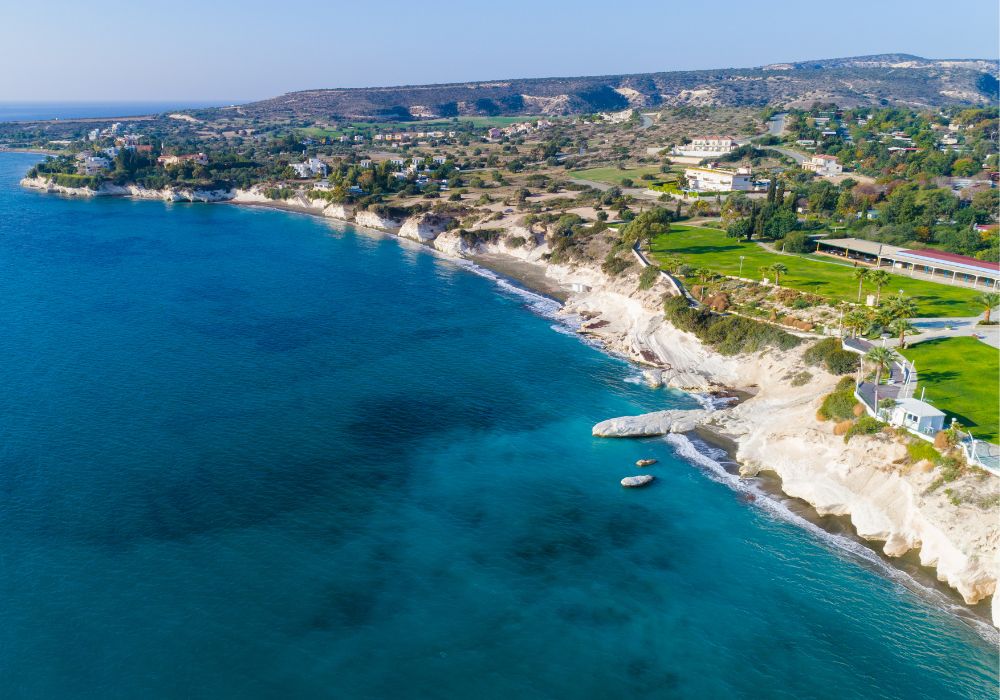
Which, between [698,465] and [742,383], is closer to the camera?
[698,465]

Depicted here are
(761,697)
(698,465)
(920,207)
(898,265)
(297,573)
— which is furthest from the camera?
(920,207)

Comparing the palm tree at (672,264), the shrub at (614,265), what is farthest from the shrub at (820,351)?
the shrub at (614,265)

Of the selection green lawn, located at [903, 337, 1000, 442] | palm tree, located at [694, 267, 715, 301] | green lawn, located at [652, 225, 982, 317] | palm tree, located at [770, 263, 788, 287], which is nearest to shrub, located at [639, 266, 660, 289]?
palm tree, located at [694, 267, 715, 301]

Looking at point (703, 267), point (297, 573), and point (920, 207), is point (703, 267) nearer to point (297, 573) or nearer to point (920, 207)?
point (920, 207)

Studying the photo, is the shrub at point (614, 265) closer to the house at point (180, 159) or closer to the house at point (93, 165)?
the house at point (180, 159)

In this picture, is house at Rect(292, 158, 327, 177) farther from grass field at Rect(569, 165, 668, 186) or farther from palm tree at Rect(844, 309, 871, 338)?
palm tree at Rect(844, 309, 871, 338)

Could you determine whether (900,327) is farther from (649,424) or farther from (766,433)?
(649,424)

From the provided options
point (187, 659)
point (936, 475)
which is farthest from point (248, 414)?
point (936, 475)
